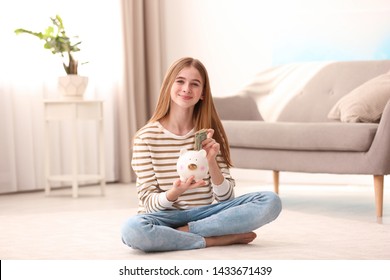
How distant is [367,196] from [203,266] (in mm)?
2206

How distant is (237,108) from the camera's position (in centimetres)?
414

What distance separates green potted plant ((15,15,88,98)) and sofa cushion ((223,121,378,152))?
3.12 feet

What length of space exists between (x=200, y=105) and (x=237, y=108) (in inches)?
62.1

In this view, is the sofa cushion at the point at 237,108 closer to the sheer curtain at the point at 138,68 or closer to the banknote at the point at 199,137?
the sheer curtain at the point at 138,68

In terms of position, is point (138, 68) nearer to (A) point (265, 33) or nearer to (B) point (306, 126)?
(A) point (265, 33)

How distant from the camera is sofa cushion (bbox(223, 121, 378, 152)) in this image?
3252mm

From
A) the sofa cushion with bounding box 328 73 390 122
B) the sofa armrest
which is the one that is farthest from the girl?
the sofa cushion with bounding box 328 73 390 122

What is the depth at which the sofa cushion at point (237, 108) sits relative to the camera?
405 cm

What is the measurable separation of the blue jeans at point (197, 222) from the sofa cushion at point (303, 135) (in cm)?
87

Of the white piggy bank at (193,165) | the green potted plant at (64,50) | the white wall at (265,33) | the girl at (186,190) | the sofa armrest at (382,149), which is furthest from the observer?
the white wall at (265,33)

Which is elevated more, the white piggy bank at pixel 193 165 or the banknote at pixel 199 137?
the banknote at pixel 199 137

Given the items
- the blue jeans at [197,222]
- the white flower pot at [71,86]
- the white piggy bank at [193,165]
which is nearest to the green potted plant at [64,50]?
the white flower pot at [71,86]

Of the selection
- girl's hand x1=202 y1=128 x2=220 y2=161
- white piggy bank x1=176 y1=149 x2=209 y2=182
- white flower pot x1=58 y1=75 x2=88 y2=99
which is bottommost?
white piggy bank x1=176 y1=149 x2=209 y2=182

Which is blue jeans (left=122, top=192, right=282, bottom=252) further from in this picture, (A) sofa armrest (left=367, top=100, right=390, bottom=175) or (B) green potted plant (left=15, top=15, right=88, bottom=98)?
(B) green potted plant (left=15, top=15, right=88, bottom=98)
